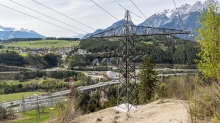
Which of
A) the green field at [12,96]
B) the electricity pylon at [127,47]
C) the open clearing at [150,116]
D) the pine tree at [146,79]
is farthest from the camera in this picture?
the green field at [12,96]

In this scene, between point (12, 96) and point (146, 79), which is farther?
point (12, 96)

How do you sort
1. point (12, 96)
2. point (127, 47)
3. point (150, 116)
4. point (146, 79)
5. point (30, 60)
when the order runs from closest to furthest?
point (150, 116)
point (127, 47)
point (146, 79)
point (12, 96)
point (30, 60)

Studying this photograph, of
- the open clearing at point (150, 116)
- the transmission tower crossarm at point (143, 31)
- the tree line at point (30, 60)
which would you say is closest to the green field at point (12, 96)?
the tree line at point (30, 60)

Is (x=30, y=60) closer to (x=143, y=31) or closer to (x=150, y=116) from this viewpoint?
(x=143, y=31)

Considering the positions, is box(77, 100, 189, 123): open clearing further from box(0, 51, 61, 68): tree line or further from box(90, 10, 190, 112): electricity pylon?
box(0, 51, 61, 68): tree line

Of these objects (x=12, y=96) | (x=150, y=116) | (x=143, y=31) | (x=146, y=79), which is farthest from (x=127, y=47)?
(x=12, y=96)

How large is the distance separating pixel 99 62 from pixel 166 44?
46770mm

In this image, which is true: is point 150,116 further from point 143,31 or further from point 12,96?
point 12,96

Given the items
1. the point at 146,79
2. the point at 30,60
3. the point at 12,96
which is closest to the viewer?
the point at 146,79

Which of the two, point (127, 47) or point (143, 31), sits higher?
point (143, 31)

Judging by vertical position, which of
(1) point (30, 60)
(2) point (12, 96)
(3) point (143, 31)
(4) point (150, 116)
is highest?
(3) point (143, 31)

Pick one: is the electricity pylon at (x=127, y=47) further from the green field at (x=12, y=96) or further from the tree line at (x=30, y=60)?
the tree line at (x=30, y=60)

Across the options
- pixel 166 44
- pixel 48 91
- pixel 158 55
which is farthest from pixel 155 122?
pixel 166 44

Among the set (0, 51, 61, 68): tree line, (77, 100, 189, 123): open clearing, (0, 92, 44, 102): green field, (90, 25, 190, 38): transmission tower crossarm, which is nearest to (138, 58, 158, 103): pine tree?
(90, 25, 190, 38): transmission tower crossarm
